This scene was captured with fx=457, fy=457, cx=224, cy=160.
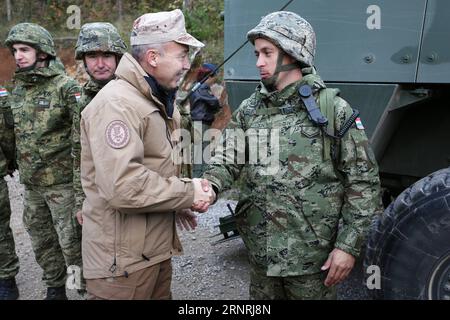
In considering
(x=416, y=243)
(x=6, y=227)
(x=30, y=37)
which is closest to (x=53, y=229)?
(x=6, y=227)

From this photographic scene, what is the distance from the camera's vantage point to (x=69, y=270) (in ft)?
10.8

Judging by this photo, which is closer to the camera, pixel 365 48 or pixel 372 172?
pixel 372 172

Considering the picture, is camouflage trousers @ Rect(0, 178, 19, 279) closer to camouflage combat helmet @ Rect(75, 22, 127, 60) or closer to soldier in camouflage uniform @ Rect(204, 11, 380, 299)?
camouflage combat helmet @ Rect(75, 22, 127, 60)

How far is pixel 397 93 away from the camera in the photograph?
7.88ft

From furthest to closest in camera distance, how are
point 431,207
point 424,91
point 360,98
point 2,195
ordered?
point 2,195 → point 360,98 → point 424,91 → point 431,207

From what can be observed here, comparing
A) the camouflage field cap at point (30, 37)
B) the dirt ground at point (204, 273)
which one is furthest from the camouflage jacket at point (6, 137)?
the dirt ground at point (204, 273)

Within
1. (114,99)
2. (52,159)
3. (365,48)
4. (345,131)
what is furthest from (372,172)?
(52,159)

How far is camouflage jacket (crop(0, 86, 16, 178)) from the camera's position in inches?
136

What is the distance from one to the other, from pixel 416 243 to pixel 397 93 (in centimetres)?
81

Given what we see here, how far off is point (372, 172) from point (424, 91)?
62cm

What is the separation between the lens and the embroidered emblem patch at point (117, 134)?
1.74 metres

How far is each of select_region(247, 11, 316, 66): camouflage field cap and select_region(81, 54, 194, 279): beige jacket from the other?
588 millimetres
